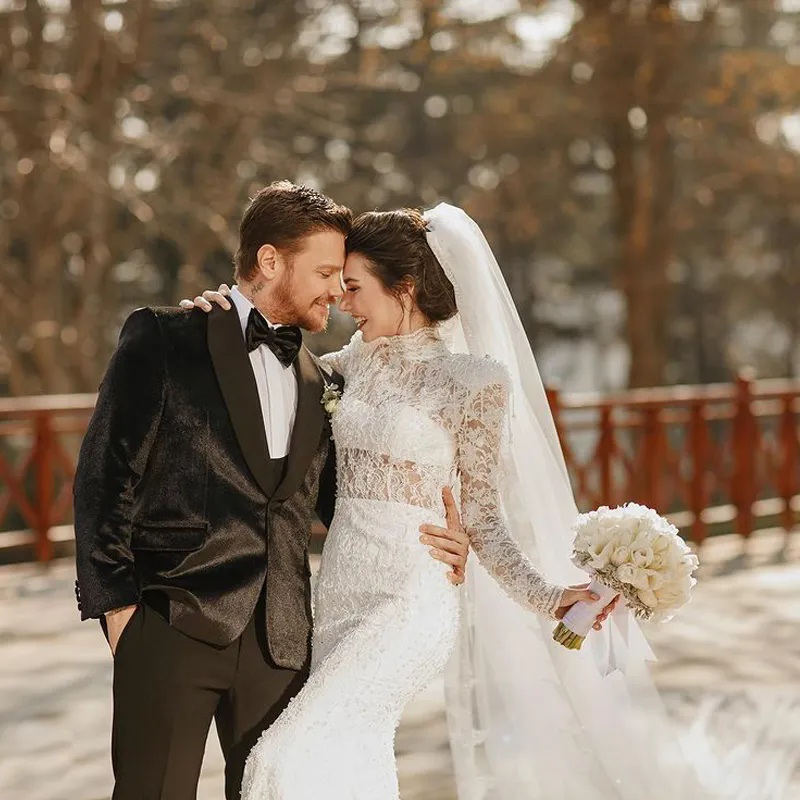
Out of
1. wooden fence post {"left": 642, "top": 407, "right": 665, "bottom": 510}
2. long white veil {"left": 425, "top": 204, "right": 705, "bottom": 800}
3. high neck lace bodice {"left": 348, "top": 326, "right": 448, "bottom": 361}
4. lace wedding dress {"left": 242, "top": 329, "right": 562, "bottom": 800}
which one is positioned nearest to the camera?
lace wedding dress {"left": 242, "top": 329, "right": 562, "bottom": 800}

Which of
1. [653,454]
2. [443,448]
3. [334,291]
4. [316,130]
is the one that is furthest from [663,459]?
[316,130]

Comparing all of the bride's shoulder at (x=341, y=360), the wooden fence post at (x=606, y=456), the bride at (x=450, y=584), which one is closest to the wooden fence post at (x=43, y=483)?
the wooden fence post at (x=606, y=456)

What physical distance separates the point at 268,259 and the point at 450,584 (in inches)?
38.4

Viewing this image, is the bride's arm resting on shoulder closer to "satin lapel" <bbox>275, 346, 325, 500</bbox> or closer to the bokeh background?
"satin lapel" <bbox>275, 346, 325, 500</bbox>

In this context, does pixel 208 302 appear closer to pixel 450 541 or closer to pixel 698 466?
pixel 450 541

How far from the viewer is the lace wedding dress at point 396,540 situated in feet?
12.6

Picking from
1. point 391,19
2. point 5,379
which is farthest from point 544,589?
point 5,379

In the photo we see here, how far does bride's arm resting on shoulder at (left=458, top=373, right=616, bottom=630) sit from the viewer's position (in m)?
4.13

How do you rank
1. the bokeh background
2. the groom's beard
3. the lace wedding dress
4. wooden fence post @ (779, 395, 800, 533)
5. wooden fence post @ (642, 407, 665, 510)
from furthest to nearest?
1. the bokeh background
2. wooden fence post @ (779, 395, 800, 533)
3. wooden fence post @ (642, 407, 665, 510)
4. the groom's beard
5. the lace wedding dress

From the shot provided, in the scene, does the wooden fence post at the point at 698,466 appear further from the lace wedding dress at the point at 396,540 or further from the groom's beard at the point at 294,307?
the groom's beard at the point at 294,307

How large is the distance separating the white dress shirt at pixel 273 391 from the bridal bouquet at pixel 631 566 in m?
0.86

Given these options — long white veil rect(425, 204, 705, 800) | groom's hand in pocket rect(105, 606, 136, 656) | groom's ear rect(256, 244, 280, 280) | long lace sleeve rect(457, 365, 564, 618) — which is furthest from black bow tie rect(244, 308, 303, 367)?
long white veil rect(425, 204, 705, 800)

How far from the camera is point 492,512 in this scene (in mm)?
4176

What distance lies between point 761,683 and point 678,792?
2971 millimetres
